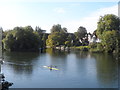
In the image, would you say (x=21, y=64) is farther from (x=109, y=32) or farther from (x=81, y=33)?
(x=81, y=33)

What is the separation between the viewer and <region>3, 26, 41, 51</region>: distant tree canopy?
53656 millimetres

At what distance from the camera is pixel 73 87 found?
16891mm

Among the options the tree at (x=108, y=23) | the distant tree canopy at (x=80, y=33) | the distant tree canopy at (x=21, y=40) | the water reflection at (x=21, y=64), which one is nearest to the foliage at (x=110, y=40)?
the tree at (x=108, y=23)

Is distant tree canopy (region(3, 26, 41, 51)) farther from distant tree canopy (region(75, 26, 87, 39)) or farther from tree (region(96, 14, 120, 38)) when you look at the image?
distant tree canopy (region(75, 26, 87, 39))

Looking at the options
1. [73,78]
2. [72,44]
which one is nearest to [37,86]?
[73,78]

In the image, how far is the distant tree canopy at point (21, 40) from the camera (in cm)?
5366

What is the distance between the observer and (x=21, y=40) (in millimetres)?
54781

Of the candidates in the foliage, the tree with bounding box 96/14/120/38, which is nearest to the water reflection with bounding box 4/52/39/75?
the foliage

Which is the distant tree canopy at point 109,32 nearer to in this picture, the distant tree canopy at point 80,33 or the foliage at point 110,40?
the foliage at point 110,40

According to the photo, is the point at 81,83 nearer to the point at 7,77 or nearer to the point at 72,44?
the point at 7,77

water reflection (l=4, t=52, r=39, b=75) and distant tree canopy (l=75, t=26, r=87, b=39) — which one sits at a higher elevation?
distant tree canopy (l=75, t=26, r=87, b=39)

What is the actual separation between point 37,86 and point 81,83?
404 cm

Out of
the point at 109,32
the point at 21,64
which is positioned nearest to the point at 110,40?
the point at 109,32

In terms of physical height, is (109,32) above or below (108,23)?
below
